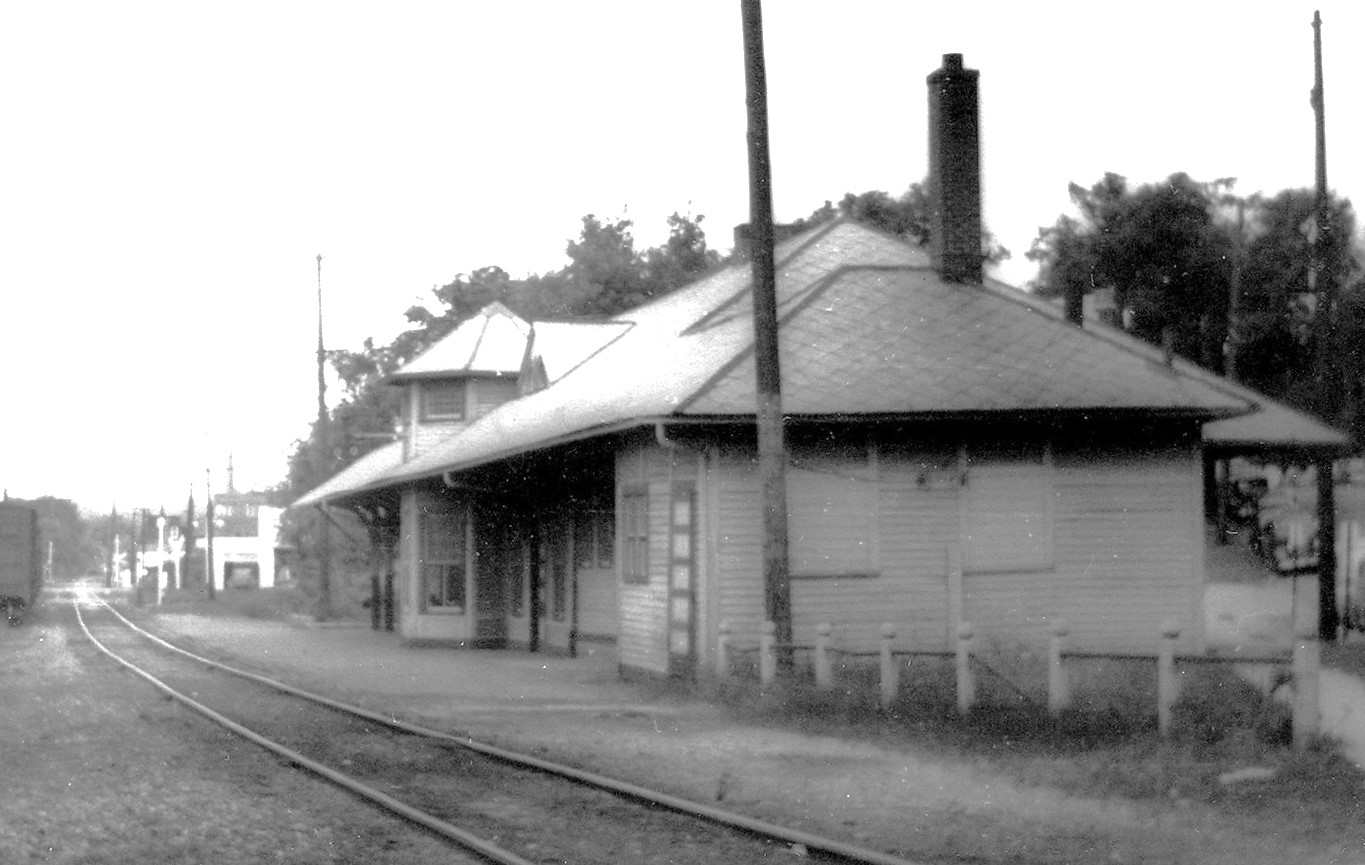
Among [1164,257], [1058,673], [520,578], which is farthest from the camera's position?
[1164,257]

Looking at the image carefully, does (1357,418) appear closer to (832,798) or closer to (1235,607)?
(1235,607)

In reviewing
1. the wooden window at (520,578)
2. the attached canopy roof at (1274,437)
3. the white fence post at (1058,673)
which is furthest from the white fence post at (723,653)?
the wooden window at (520,578)

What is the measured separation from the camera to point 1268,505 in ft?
119

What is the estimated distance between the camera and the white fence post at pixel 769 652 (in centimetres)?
1800

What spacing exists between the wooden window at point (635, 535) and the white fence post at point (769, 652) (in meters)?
4.24

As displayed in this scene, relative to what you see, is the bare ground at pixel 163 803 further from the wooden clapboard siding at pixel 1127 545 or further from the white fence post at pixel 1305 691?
the wooden clapboard siding at pixel 1127 545

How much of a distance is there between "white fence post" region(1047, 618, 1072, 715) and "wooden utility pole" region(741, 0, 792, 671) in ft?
13.0

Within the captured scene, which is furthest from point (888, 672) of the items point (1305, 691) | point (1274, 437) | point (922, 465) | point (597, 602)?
point (1274, 437)

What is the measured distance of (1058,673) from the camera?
47.4ft

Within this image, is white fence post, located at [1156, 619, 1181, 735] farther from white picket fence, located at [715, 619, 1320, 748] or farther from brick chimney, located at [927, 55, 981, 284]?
brick chimney, located at [927, 55, 981, 284]

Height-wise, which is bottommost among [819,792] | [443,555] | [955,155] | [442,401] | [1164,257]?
[819,792]

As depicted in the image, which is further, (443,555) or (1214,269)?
(1214,269)

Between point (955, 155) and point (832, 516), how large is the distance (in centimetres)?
582

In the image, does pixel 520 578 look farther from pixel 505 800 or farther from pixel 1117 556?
pixel 505 800
